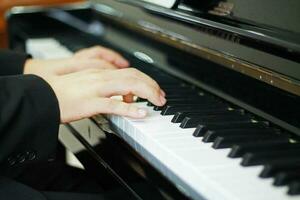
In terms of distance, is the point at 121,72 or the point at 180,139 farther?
the point at 121,72

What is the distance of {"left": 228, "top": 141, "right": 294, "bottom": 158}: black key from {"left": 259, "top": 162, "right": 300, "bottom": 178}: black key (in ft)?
0.21

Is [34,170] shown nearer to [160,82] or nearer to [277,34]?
[160,82]

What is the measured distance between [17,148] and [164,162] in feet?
1.07

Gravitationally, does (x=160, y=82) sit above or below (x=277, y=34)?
below

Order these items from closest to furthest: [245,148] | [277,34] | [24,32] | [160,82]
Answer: [245,148]
[277,34]
[160,82]
[24,32]

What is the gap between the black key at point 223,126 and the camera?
0.78m

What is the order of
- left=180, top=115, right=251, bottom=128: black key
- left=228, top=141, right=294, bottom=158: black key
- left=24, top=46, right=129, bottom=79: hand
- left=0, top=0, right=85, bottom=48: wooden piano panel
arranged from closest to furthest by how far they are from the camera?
left=228, top=141, right=294, bottom=158: black key
left=180, top=115, right=251, bottom=128: black key
left=24, top=46, right=129, bottom=79: hand
left=0, top=0, right=85, bottom=48: wooden piano panel

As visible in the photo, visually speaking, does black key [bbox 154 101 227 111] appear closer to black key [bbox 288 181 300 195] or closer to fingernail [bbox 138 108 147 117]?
fingernail [bbox 138 108 147 117]

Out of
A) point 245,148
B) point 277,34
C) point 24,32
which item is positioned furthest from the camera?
point 24,32

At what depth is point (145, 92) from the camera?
2.92 ft

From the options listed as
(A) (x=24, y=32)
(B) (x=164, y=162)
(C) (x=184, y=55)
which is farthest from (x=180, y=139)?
(A) (x=24, y=32)

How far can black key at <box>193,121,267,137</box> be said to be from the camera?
0.78 meters

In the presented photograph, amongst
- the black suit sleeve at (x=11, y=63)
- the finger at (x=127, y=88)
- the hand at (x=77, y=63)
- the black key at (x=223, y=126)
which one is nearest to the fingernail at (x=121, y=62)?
the hand at (x=77, y=63)

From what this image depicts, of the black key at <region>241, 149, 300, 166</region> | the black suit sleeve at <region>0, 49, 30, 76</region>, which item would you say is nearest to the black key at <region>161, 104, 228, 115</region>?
the black key at <region>241, 149, 300, 166</region>
